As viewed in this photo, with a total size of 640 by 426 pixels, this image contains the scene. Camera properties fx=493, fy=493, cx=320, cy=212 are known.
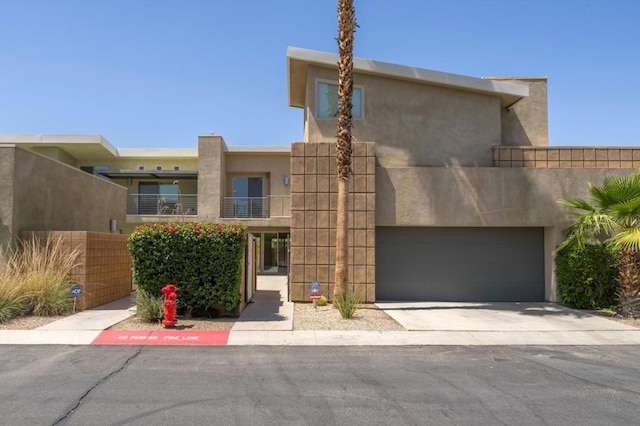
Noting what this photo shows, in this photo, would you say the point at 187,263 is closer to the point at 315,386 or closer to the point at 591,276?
the point at 315,386

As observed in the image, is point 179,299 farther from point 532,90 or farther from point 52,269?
point 532,90

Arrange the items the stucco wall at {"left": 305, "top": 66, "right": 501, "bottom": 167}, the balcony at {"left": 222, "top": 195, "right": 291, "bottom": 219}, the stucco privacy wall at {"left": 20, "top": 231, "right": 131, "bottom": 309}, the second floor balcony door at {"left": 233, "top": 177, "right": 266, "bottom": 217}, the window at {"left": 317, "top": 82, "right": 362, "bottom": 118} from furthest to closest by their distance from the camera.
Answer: the second floor balcony door at {"left": 233, "top": 177, "right": 266, "bottom": 217}
the balcony at {"left": 222, "top": 195, "right": 291, "bottom": 219}
the window at {"left": 317, "top": 82, "right": 362, "bottom": 118}
the stucco wall at {"left": 305, "top": 66, "right": 501, "bottom": 167}
the stucco privacy wall at {"left": 20, "top": 231, "right": 131, "bottom": 309}

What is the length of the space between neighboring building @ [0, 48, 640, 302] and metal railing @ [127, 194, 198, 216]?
997 centimetres

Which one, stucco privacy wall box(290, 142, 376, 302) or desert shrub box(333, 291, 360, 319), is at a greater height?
stucco privacy wall box(290, 142, 376, 302)

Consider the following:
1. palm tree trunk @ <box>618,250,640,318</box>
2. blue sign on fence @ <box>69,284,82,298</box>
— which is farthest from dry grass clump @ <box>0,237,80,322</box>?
palm tree trunk @ <box>618,250,640,318</box>

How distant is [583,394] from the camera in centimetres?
636

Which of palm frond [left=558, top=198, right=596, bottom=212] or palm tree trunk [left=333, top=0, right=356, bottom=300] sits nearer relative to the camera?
Answer: palm tree trunk [left=333, top=0, right=356, bottom=300]

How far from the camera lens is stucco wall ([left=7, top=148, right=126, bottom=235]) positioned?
12891 mm

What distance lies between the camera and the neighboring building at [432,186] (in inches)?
559

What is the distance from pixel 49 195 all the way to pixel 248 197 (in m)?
13.6

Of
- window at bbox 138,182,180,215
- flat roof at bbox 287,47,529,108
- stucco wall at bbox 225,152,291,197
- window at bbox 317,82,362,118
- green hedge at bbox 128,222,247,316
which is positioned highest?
flat roof at bbox 287,47,529,108

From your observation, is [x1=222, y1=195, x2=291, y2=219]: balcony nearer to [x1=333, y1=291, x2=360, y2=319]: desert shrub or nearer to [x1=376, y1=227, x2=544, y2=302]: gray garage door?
[x1=376, y1=227, x2=544, y2=302]: gray garage door

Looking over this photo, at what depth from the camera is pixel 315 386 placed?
6543 millimetres

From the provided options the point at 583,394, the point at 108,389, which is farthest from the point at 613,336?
the point at 108,389
